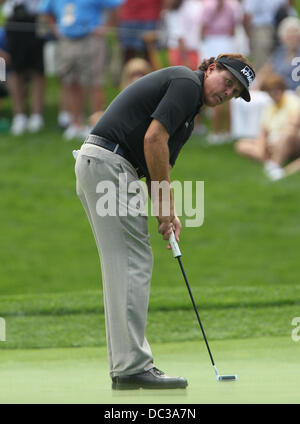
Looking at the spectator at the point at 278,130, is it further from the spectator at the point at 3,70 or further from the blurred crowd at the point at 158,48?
the spectator at the point at 3,70

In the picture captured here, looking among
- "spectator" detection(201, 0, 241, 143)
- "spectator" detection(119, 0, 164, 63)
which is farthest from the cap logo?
"spectator" detection(119, 0, 164, 63)

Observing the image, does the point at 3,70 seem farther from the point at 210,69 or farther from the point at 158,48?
the point at 210,69

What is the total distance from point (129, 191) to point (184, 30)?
9440mm

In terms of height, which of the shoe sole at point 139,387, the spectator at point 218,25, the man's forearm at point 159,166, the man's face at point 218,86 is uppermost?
the spectator at point 218,25

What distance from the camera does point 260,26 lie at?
14375 millimetres

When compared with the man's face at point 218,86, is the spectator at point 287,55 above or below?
Answer: above

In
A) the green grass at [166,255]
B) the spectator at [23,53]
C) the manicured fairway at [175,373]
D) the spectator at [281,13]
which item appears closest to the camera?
the manicured fairway at [175,373]

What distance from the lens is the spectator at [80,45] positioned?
42.0 ft

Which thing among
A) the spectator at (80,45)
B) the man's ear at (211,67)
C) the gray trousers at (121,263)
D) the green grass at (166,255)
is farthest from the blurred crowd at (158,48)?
the gray trousers at (121,263)

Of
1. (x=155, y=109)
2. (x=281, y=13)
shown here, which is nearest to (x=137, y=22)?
(x=281, y=13)

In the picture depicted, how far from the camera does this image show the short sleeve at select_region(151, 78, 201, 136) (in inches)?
195

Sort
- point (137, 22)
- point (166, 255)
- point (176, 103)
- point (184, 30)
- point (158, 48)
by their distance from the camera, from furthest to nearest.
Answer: point (158, 48), point (184, 30), point (137, 22), point (166, 255), point (176, 103)
